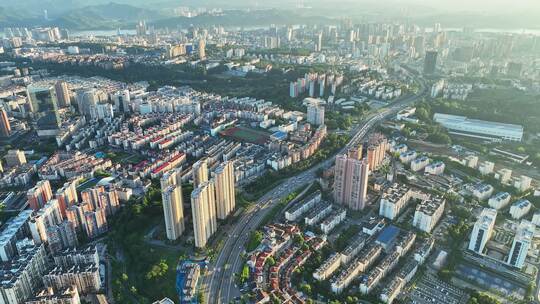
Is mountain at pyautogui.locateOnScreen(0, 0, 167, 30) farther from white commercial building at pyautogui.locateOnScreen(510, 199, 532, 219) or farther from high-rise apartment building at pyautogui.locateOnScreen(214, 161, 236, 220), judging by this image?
white commercial building at pyautogui.locateOnScreen(510, 199, 532, 219)

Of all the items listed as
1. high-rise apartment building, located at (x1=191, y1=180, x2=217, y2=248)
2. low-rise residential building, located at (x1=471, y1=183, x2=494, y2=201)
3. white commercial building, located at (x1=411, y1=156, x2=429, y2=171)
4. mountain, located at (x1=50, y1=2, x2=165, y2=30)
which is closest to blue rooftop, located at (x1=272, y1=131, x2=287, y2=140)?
white commercial building, located at (x1=411, y1=156, x2=429, y2=171)

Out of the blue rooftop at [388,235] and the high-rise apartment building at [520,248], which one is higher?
the high-rise apartment building at [520,248]

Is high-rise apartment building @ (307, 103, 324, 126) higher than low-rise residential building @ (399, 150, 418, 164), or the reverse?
high-rise apartment building @ (307, 103, 324, 126)

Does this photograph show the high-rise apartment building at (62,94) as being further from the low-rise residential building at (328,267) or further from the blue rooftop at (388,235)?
the blue rooftop at (388,235)

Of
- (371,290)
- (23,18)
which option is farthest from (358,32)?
(23,18)

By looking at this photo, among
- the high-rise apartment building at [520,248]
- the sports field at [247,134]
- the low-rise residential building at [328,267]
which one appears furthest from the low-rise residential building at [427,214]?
the sports field at [247,134]
